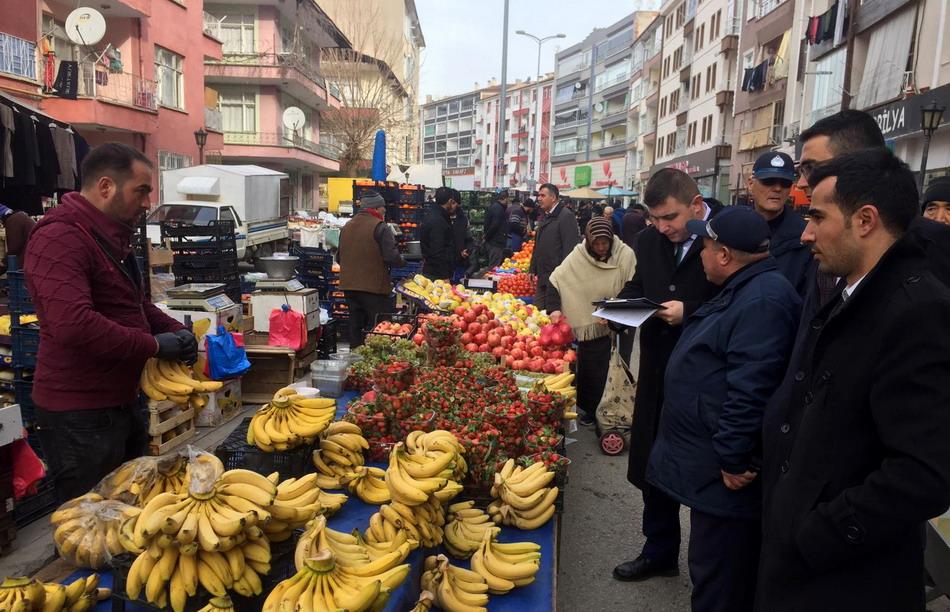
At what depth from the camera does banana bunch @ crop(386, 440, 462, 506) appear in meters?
2.69

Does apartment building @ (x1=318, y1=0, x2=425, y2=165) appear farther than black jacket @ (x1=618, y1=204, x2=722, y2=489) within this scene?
Yes

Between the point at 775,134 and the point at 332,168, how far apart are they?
26.8 meters

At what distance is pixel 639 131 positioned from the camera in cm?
5975

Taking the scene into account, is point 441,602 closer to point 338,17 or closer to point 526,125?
point 338,17

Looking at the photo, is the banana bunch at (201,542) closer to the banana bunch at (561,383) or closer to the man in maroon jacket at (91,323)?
the man in maroon jacket at (91,323)

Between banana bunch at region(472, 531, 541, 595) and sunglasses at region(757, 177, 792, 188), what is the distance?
2254 mm

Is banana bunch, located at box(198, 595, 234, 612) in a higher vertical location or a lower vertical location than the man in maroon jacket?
lower

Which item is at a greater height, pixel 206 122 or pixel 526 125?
pixel 526 125

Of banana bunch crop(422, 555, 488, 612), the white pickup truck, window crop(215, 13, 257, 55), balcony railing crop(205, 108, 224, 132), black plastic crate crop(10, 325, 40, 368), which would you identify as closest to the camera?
banana bunch crop(422, 555, 488, 612)

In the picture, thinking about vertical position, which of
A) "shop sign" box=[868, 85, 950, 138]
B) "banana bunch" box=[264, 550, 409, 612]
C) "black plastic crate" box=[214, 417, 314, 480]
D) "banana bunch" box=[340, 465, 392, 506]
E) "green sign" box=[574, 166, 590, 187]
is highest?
"green sign" box=[574, 166, 590, 187]

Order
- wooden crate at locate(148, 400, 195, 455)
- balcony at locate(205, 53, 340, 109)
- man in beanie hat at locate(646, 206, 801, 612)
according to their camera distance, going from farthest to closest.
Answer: balcony at locate(205, 53, 340, 109) < wooden crate at locate(148, 400, 195, 455) < man in beanie hat at locate(646, 206, 801, 612)

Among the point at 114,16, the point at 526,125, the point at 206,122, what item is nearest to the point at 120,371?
the point at 114,16

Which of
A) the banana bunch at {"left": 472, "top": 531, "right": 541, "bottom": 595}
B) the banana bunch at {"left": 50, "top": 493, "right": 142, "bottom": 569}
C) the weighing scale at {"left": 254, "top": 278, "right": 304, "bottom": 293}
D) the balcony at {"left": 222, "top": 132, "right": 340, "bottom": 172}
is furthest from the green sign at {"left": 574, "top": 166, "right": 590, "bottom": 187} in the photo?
the banana bunch at {"left": 50, "top": 493, "right": 142, "bottom": 569}

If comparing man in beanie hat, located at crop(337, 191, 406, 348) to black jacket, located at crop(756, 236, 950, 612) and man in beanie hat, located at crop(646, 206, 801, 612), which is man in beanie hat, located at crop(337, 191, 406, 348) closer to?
man in beanie hat, located at crop(646, 206, 801, 612)
